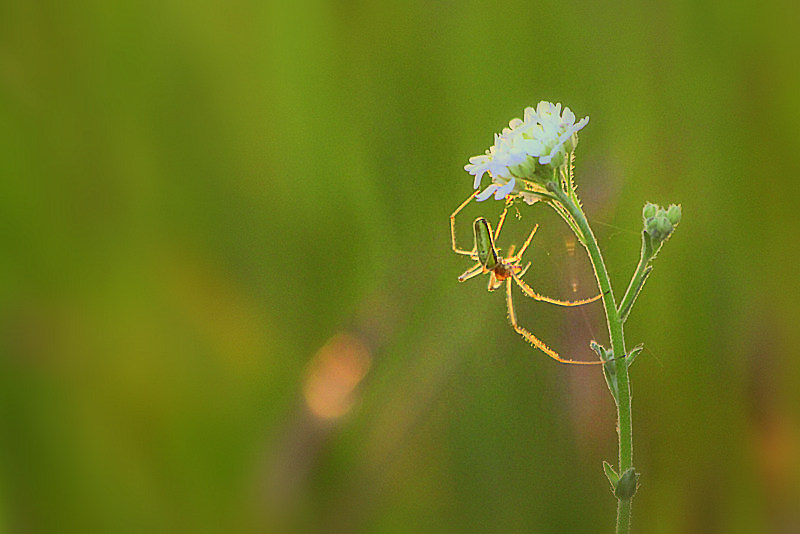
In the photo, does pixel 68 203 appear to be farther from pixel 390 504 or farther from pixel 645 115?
pixel 645 115

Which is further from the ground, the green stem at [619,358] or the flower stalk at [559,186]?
the flower stalk at [559,186]

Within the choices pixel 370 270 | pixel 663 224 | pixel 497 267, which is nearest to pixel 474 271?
pixel 497 267

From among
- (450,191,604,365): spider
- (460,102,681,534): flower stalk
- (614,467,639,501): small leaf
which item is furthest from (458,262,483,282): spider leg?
(614,467,639,501): small leaf

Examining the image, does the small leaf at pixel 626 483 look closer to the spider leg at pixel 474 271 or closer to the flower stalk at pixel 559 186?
the flower stalk at pixel 559 186

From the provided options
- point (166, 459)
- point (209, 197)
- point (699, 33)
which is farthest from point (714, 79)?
point (166, 459)

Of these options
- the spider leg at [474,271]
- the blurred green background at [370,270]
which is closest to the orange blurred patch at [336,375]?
the blurred green background at [370,270]

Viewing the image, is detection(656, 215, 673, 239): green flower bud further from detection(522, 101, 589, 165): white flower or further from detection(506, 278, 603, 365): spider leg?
detection(506, 278, 603, 365): spider leg
